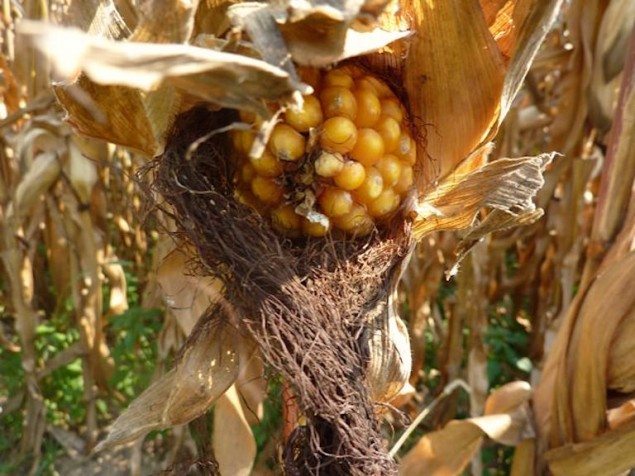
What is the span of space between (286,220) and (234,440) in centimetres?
27

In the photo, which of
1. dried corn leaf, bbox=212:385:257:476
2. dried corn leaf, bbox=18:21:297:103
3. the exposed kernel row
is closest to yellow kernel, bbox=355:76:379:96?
the exposed kernel row

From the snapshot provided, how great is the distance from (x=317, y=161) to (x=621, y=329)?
34 centimetres

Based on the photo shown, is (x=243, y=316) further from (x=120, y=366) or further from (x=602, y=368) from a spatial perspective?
(x=120, y=366)

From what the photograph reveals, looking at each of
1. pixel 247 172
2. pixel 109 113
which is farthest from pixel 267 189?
pixel 109 113

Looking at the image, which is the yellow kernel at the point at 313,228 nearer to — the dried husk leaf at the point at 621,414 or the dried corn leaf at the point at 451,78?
the dried corn leaf at the point at 451,78

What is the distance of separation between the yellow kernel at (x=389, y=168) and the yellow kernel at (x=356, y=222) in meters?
0.03

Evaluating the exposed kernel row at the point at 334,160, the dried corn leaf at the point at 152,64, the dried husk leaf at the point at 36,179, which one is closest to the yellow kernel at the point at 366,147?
the exposed kernel row at the point at 334,160

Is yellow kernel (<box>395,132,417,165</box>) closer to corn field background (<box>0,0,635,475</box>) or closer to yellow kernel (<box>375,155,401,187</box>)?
yellow kernel (<box>375,155,401,187</box>)

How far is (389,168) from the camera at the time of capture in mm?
520

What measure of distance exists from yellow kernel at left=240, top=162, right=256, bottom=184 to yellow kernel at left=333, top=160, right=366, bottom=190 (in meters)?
0.06

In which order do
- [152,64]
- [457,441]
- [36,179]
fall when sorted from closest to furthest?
[152,64] → [457,441] → [36,179]

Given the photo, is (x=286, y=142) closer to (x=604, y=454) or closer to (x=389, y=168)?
(x=389, y=168)

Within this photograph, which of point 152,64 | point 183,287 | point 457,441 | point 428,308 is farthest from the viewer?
point 428,308

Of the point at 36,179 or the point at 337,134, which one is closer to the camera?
the point at 337,134
